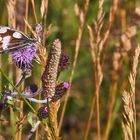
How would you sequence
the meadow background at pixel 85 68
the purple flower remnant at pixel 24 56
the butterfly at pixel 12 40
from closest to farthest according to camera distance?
the butterfly at pixel 12 40
the purple flower remnant at pixel 24 56
the meadow background at pixel 85 68

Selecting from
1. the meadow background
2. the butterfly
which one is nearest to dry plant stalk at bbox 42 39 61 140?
the butterfly

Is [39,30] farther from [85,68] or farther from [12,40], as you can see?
[85,68]

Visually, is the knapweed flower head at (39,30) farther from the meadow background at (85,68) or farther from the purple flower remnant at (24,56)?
the meadow background at (85,68)

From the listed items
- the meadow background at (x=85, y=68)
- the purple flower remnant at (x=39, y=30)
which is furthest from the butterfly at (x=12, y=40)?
the meadow background at (x=85, y=68)

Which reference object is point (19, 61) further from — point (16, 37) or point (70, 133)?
point (70, 133)

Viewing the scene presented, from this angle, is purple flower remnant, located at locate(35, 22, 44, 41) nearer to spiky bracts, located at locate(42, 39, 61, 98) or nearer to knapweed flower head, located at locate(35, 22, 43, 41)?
knapweed flower head, located at locate(35, 22, 43, 41)

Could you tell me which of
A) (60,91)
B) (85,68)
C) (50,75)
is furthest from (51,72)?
(85,68)

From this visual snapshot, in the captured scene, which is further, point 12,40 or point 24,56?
point 24,56
